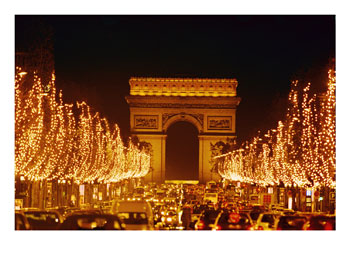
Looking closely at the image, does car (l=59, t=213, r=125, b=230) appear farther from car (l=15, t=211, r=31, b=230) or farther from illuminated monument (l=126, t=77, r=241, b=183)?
illuminated monument (l=126, t=77, r=241, b=183)

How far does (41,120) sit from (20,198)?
3989 mm

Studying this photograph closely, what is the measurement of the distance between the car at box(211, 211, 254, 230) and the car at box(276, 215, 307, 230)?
3.15ft

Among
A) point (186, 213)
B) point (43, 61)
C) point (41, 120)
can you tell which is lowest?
point (186, 213)

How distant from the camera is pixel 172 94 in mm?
110188

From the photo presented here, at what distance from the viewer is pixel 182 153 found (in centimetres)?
13525

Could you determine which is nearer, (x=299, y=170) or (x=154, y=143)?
(x=299, y=170)

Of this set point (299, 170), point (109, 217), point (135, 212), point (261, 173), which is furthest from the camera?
point (261, 173)

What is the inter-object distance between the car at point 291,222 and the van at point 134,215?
11.1 feet

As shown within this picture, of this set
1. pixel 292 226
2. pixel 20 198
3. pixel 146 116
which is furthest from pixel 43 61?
pixel 146 116

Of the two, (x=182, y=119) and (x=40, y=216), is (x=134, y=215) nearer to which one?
(x=40, y=216)

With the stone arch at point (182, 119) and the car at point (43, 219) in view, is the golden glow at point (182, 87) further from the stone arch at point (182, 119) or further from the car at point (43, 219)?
the car at point (43, 219)

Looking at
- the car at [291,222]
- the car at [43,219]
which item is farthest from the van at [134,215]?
the car at [291,222]

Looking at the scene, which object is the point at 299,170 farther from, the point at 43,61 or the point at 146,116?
the point at 146,116

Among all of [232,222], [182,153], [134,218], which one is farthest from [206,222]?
[182,153]
